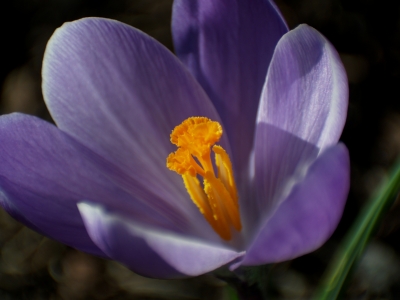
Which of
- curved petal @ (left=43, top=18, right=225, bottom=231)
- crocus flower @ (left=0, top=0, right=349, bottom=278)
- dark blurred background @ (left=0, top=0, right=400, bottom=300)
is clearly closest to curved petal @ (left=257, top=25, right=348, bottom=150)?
crocus flower @ (left=0, top=0, right=349, bottom=278)

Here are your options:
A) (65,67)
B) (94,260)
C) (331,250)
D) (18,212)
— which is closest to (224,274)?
(18,212)

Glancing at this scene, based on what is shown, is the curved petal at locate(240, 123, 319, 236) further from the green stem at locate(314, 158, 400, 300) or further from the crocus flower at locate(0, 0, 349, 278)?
the green stem at locate(314, 158, 400, 300)

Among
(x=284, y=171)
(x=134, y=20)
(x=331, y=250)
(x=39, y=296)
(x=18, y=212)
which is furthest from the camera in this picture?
(x=134, y=20)

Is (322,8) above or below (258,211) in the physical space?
below

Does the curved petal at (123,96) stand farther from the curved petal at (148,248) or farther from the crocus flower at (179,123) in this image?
the curved petal at (148,248)

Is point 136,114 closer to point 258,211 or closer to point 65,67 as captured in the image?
point 65,67
